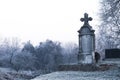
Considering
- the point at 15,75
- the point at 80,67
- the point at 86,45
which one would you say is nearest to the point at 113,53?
the point at 86,45

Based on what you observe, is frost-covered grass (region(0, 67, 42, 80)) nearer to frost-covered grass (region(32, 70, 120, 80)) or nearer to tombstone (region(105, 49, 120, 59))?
tombstone (region(105, 49, 120, 59))

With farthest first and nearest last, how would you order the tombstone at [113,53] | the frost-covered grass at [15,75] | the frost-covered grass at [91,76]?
the frost-covered grass at [15,75] < the tombstone at [113,53] < the frost-covered grass at [91,76]

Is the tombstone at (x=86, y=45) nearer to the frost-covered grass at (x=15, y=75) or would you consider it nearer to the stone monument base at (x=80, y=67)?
the stone monument base at (x=80, y=67)

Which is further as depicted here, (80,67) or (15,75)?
(15,75)

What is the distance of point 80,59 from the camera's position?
22094mm

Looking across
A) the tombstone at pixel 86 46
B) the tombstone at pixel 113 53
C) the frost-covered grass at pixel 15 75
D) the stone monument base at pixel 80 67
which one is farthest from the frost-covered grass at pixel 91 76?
the frost-covered grass at pixel 15 75

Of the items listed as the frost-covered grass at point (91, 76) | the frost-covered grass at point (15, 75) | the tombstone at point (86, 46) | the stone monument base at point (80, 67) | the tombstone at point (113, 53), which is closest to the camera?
the frost-covered grass at point (91, 76)

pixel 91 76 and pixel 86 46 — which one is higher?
pixel 86 46

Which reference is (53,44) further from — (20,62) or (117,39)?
(117,39)

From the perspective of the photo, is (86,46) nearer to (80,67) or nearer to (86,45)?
(86,45)

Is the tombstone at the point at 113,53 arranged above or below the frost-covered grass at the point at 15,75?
above

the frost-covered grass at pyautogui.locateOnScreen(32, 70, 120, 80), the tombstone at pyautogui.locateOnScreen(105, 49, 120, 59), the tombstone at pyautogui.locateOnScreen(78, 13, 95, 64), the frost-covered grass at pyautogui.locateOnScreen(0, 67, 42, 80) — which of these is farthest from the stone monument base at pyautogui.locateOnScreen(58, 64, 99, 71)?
the frost-covered grass at pyautogui.locateOnScreen(0, 67, 42, 80)

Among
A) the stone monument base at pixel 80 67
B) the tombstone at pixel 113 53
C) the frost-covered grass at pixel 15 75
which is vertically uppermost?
the tombstone at pixel 113 53

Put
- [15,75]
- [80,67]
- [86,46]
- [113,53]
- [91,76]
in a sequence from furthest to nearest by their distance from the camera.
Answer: [15,75]
[113,53]
[86,46]
[80,67]
[91,76]
